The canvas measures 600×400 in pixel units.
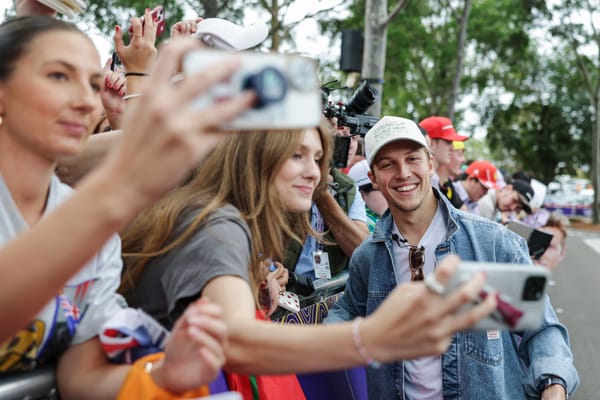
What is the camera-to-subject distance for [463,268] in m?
1.27

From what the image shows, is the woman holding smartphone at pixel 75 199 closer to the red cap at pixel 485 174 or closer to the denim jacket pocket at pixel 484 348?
the denim jacket pocket at pixel 484 348

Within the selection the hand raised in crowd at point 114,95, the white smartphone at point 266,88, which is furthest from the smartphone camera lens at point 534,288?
the hand raised in crowd at point 114,95

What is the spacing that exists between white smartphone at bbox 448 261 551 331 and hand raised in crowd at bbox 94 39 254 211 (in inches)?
23.5

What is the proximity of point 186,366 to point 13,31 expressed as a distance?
88 cm

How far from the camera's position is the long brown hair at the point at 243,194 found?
78.2 inches

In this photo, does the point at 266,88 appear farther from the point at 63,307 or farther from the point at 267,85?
the point at 63,307

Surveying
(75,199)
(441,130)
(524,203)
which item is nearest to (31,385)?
(75,199)

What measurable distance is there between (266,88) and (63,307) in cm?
87

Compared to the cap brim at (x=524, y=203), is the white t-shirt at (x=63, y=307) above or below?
above

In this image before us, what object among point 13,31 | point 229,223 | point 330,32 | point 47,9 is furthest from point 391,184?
point 330,32

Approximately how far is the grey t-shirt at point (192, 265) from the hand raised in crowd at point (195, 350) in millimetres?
232

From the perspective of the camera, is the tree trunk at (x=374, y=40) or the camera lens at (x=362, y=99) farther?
the tree trunk at (x=374, y=40)

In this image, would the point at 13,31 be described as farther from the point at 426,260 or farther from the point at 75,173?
the point at 426,260

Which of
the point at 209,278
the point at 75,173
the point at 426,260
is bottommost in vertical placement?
the point at 426,260
